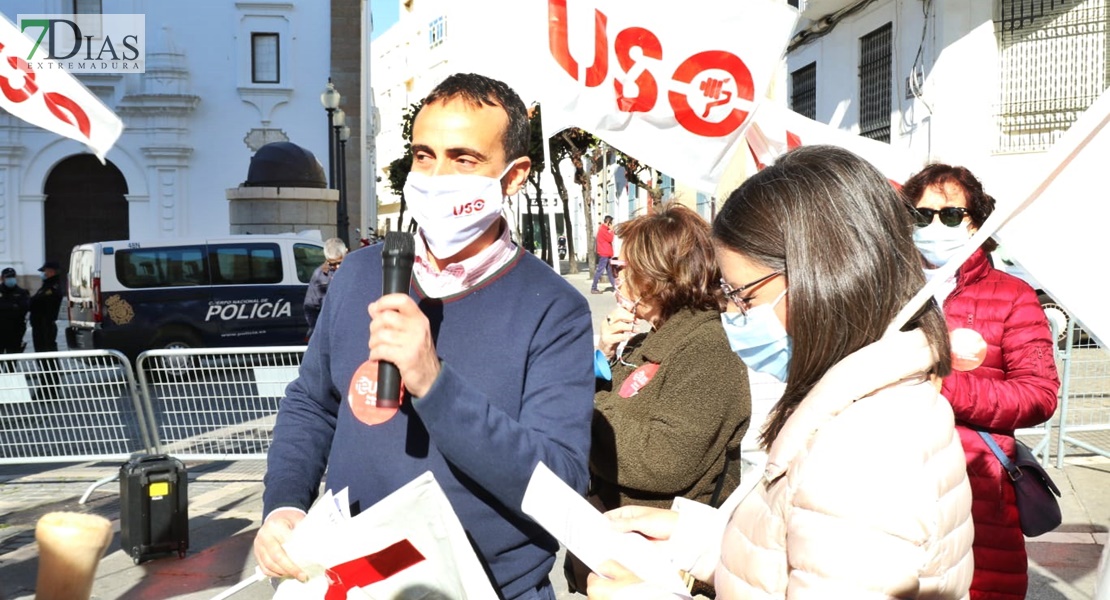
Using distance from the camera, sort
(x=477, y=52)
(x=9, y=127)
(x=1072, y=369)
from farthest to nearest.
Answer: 1. (x=9, y=127)
2. (x=1072, y=369)
3. (x=477, y=52)

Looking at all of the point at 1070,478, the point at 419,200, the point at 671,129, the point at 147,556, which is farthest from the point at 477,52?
the point at 1070,478

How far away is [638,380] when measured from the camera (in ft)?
10.4

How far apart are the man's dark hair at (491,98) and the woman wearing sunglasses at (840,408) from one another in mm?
588

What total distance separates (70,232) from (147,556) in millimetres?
29271

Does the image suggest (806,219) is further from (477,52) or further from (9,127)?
(9,127)

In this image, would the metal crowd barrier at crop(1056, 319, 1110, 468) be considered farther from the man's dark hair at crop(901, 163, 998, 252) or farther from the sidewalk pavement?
the man's dark hair at crop(901, 163, 998, 252)

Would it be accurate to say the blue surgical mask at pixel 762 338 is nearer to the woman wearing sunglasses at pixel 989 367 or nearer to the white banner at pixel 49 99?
the woman wearing sunglasses at pixel 989 367

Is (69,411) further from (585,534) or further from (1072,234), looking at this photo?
(1072,234)

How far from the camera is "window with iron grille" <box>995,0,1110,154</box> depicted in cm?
1477

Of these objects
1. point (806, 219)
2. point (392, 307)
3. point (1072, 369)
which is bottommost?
point (1072, 369)

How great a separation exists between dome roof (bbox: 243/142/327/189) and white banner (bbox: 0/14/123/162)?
17.2 metres

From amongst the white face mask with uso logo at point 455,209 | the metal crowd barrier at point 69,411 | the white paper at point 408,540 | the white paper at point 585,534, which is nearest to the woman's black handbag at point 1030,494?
the white paper at point 585,534

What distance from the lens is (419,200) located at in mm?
2361

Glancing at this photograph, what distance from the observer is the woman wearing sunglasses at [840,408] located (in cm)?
158
